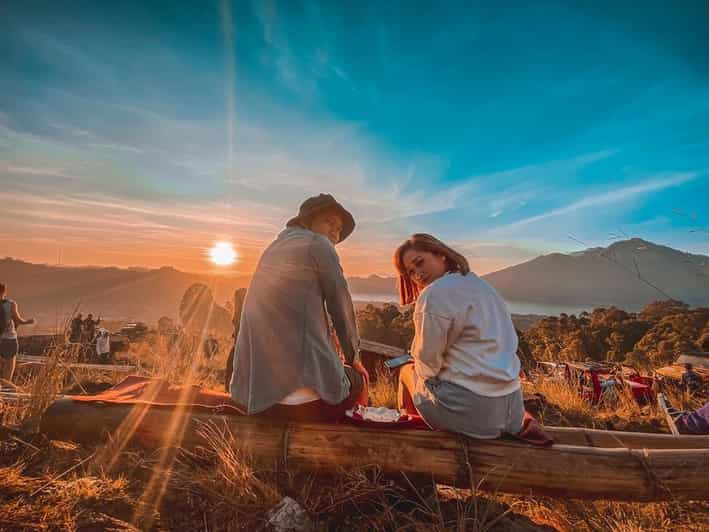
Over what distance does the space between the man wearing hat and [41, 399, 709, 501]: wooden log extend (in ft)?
0.53

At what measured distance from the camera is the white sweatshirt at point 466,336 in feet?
8.13

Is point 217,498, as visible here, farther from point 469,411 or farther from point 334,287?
point 469,411

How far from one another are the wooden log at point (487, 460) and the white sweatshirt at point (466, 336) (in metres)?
0.39

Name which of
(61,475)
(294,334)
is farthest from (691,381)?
(61,475)

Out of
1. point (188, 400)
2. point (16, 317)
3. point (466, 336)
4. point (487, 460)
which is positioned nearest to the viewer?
point (487, 460)

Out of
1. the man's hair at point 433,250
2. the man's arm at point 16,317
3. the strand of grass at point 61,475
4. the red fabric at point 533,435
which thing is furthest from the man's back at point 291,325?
the man's arm at point 16,317

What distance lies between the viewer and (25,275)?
108688 mm

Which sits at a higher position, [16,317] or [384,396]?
[16,317]

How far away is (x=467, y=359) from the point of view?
8.26 feet

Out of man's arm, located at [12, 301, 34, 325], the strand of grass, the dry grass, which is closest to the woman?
the strand of grass

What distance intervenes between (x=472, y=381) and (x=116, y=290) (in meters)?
109

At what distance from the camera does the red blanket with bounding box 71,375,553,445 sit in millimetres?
2564

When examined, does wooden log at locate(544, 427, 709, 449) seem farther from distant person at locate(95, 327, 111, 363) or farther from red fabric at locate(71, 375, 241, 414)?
distant person at locate(95, 327, 111, 363)

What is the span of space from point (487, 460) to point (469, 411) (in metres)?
0.30
